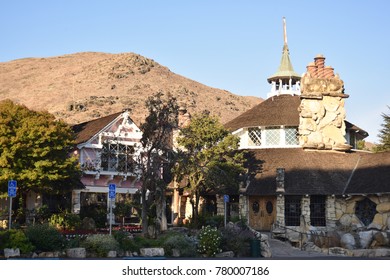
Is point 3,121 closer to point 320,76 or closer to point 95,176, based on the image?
point 95,176

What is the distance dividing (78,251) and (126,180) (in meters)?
19.8

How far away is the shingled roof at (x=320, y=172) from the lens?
4019cm

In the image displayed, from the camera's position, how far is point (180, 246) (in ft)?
87.7

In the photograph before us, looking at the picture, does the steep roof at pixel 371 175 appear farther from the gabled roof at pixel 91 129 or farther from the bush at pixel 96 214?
the gabled roof at pixel 91 129

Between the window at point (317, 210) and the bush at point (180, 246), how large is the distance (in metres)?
16.4

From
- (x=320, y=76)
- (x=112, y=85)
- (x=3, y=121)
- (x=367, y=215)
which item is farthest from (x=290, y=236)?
(x=112, y=85)

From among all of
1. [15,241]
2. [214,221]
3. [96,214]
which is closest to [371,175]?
[214,221]

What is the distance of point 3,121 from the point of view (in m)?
34.2

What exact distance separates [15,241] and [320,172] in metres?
25.8

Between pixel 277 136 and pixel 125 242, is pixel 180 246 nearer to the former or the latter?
pixel 125 242

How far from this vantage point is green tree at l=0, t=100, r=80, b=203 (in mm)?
33531

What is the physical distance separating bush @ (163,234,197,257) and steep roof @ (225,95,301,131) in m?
20.7

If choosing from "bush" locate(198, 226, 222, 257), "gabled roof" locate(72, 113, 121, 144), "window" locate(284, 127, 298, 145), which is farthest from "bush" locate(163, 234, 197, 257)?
"window" locate(284, 127, 298, 145)

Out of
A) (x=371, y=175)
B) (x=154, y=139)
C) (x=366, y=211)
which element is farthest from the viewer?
(x=371, y=175)
